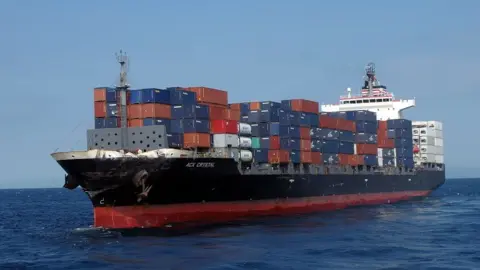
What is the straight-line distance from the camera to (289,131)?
52906mm

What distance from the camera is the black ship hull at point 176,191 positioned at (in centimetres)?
3822

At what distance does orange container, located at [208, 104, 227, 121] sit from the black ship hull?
11.9 ft

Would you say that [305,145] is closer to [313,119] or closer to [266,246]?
[313,119]

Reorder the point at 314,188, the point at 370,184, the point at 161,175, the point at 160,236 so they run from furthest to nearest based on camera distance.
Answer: the point at 370,184
the point at 314,188
the point at 161,175
the point at 160,236

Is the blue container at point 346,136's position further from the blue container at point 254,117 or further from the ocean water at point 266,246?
the ocean water at point 266,246

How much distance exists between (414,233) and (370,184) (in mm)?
27872

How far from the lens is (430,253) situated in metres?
30.0

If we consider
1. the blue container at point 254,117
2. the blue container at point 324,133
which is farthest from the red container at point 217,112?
the blue container at point 324,133

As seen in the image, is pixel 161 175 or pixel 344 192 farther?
pixel 344 192

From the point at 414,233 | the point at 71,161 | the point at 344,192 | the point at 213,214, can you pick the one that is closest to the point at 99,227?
the point at 71,161

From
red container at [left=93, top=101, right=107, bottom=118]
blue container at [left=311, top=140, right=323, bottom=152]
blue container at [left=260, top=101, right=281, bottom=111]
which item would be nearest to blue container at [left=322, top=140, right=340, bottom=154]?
blue container at [left=311, top=140, right=323, bottom=152]

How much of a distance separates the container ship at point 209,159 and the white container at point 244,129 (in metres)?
0.11

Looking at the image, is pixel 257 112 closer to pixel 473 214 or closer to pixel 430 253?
pixel 473 214

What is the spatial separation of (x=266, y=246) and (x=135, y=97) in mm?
14663
